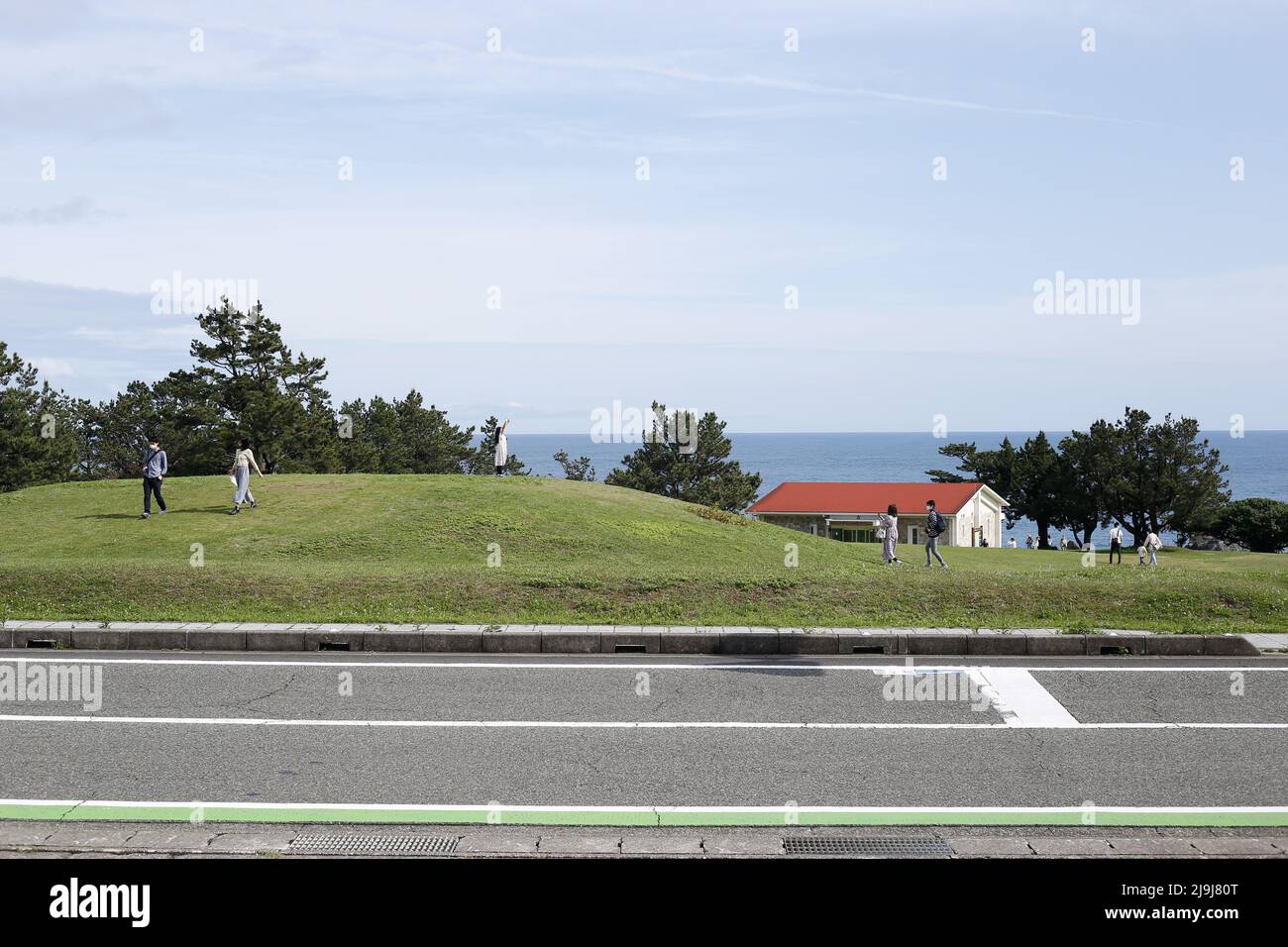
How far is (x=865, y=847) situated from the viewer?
6453 millimetres

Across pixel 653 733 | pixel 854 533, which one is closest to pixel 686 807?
pixel 653 733

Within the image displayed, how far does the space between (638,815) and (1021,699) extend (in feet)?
15.8

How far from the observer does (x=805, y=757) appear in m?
8.44

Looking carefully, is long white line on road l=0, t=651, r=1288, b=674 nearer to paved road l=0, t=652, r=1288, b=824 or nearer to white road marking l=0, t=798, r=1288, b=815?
paved road l=0, t=652, r=1288, b=824

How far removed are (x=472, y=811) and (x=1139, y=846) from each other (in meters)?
3.99

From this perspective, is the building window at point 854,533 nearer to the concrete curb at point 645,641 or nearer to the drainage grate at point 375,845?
the concrete curb at point 645,641

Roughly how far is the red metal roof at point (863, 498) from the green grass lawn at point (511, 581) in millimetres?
54584

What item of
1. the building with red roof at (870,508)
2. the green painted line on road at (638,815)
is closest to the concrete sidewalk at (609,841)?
the green painted line on road at (638,815)

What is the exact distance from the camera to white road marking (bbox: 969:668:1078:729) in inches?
377

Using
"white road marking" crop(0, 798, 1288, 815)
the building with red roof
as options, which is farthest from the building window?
"white road marking" crop(0, 798, 1288, 815)

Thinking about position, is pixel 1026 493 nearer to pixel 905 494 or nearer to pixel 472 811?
pixel 905 494

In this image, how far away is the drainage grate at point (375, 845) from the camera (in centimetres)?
625
